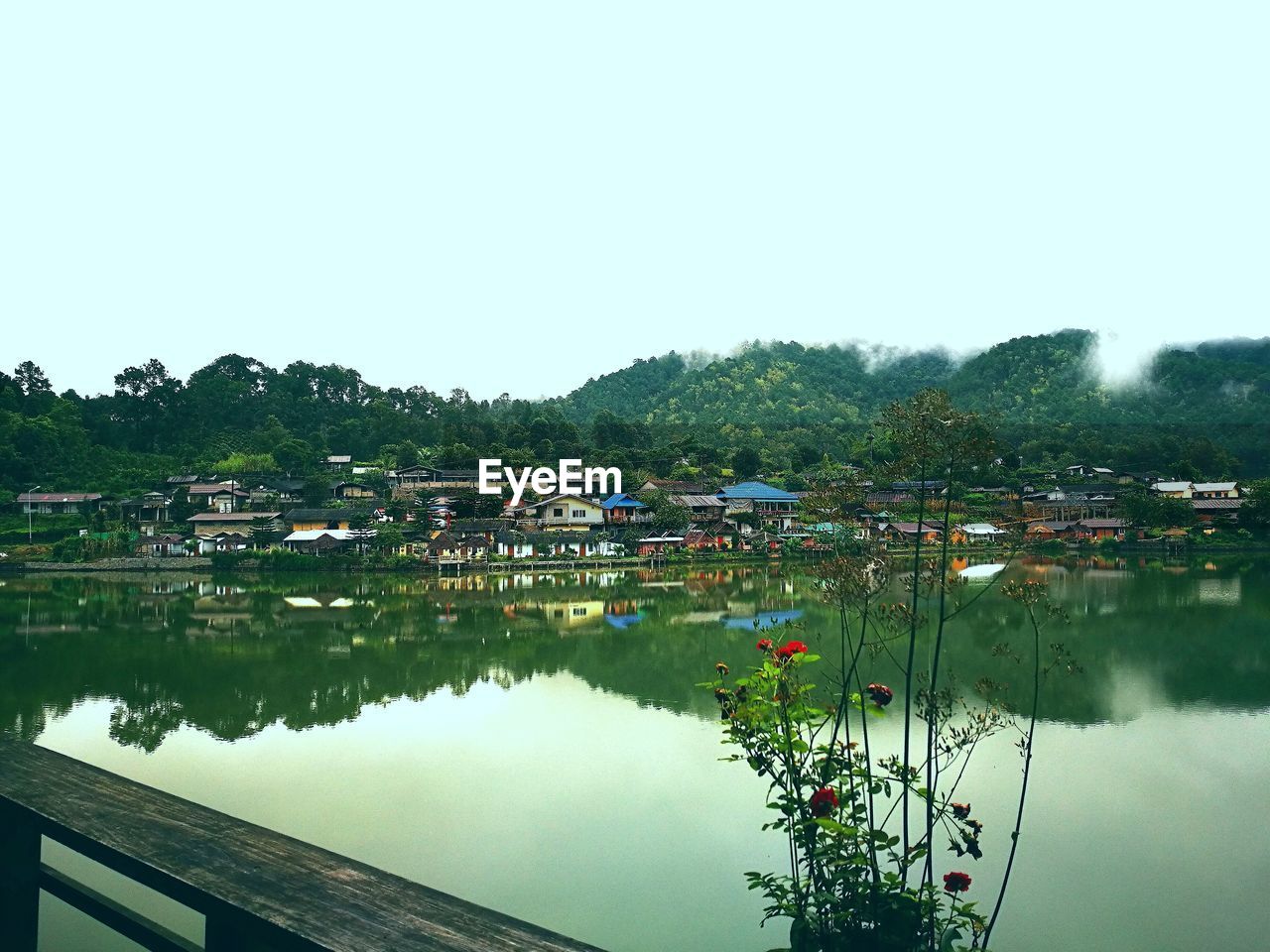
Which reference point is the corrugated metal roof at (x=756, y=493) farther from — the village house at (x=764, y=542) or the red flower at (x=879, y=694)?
the red flower at (x=879, y=694)

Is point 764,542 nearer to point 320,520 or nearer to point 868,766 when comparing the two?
point 320,520

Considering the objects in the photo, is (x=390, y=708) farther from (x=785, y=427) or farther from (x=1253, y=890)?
(x=785, y=427)

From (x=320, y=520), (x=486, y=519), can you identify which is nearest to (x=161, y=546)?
(x=320, y=520)

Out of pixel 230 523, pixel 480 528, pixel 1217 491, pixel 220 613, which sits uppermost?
pixel 1217 491

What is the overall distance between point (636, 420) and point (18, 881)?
177ft

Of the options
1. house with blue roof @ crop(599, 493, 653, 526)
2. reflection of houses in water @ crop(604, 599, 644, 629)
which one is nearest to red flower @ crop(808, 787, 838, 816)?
reflection of houses in water @ crop(604, 599, 644, 629)

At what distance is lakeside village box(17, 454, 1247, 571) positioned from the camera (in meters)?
28.7

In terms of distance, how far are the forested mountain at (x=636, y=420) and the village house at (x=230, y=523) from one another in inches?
243

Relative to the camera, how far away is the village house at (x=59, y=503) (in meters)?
32.6

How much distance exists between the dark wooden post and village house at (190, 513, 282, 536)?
31236 millimetres

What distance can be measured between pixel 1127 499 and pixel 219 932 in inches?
1438

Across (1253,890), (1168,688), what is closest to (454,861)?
(1253,890)

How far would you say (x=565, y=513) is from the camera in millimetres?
33125

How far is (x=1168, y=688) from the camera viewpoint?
894 cm
